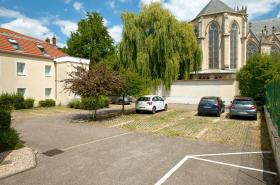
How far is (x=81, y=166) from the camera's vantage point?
6.11 meters

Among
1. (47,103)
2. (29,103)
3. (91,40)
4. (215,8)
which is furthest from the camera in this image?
(215,8)

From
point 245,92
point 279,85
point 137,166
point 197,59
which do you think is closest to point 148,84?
point 197,59

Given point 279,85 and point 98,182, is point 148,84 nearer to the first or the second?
point 279,85

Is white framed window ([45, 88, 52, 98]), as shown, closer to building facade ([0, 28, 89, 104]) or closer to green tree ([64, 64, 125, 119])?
building facade ([0, 28, 89, 104])

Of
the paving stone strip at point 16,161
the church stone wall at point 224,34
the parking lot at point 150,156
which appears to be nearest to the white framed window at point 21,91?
the parking lot at point 150,156

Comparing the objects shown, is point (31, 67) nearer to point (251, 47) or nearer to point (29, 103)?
point (29, 103)

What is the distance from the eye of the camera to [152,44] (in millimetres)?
20656

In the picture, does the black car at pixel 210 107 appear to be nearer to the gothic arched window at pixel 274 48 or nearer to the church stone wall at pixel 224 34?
the church stone wall at pixel 224 34

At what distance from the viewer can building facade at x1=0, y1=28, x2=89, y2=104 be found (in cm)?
2059

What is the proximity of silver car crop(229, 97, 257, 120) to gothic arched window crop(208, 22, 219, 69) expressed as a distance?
89.5ft

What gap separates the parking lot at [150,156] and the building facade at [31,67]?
1133 centimetres

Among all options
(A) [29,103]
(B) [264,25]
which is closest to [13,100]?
(A) [29,103]

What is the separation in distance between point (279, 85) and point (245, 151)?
10.1 ft

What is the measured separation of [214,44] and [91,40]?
22964 millimetres
